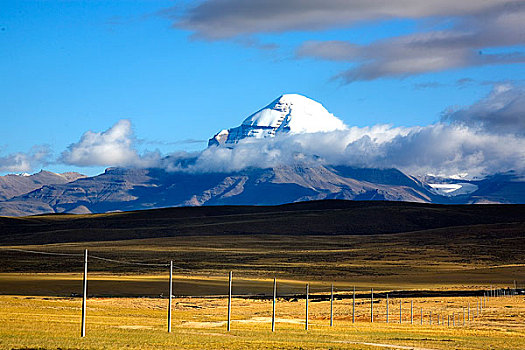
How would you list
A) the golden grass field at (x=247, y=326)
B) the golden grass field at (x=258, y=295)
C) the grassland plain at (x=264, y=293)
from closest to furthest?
the golden grass field at (x=247, y=326)
the golden grass field at (x=258, y=295)
the grassland plain at (x=264, y=293)

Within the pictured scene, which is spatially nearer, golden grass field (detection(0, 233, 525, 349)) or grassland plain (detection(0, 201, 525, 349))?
golden grass field (detection(0, 233, 525, 349))

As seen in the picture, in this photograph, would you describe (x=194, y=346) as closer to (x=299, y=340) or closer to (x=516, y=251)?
(x=299, y=340)

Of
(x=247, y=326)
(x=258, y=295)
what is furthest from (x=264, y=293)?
(x=247, y=326)

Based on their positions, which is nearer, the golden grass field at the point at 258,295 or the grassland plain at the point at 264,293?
the golden grass field at the point at 258,295

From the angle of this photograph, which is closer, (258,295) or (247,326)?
(247,326)

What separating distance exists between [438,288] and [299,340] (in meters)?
63.0

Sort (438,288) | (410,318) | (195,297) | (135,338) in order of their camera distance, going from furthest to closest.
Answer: (438,288) → (195,297) → (410,318) → (135,338)

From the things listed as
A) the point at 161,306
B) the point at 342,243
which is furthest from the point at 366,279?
the point at 342,243

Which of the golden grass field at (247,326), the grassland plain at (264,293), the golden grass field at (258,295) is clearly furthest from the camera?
the grassland plain at (264,293)

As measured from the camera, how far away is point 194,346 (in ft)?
132

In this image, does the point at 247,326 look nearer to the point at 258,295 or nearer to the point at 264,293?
the point at 258,295

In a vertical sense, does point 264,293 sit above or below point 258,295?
above

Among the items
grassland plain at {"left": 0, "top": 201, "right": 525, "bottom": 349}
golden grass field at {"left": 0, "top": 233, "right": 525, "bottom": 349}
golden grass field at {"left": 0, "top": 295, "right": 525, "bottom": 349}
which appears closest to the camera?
golden grass field at {"left": 0, "top": 295, "right": 525, "bottom": 349}

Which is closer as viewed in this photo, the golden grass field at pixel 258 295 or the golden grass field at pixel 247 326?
the golden grass field at pixel 247 326
